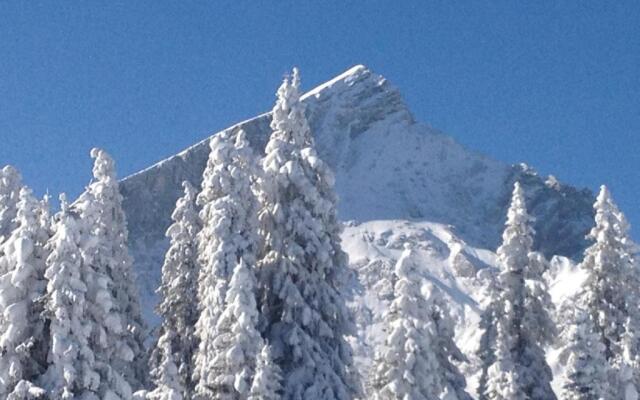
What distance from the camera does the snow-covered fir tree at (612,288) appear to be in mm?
45094

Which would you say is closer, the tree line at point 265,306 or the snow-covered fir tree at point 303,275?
the tree line at point 265,306

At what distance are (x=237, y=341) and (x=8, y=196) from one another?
48.7 ft

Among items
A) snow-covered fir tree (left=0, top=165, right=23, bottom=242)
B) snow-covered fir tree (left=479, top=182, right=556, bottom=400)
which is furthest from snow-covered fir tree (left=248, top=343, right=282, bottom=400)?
snow-covered fir tree (left=0, top=165, right=23, bottom=242)

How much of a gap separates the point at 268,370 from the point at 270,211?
6250 mm

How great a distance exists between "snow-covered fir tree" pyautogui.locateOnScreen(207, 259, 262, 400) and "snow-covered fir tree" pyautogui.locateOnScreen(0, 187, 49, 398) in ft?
18.8

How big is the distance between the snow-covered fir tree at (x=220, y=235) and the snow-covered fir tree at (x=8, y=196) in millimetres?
7954

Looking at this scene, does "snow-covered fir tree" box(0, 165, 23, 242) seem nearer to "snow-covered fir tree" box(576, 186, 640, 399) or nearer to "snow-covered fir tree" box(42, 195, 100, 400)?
"snow-covered fir tree" box(42, 195, 100, 400)

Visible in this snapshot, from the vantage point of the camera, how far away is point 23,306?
2892 centimetres

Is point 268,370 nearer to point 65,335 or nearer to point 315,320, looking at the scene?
point 315,320

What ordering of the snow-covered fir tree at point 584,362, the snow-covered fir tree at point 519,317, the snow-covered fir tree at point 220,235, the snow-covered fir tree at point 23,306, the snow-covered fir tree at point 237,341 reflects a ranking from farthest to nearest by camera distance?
the snow-covered fir tree at point 519,317 → the snow-covered fir tree at point 584,362 → the snow-covered fir tree at point 220,235 → the snow-covered fir tree at point 237,341 → the snow-covered fir tree at point 23,306

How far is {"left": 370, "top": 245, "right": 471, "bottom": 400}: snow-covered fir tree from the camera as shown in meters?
38.8

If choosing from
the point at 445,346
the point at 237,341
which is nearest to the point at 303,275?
the point at 237,341

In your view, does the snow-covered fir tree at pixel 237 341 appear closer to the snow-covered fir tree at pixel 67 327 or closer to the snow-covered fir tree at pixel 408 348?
the snow-covered fir tree at pixel 67 327

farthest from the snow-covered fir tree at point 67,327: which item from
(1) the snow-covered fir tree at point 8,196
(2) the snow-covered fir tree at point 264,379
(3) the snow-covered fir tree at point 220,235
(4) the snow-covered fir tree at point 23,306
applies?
(1) the snow-covered fir tree at point 8,196
